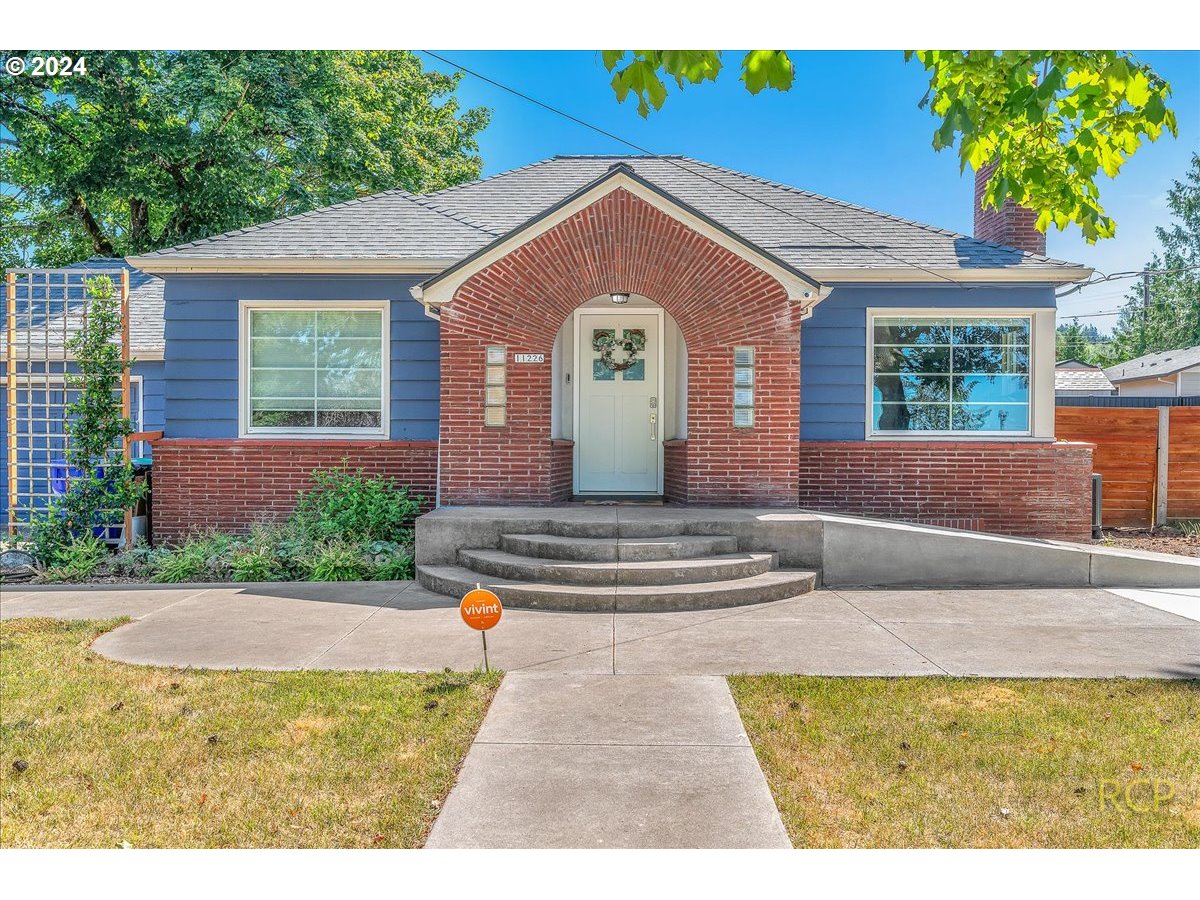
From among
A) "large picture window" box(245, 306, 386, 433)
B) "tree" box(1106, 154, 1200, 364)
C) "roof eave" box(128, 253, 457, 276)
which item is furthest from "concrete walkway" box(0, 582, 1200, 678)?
"tree" box(1106, 154, 1200, 364)

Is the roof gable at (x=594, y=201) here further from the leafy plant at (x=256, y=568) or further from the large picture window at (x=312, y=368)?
the leafy plant at (x=256, y=568)

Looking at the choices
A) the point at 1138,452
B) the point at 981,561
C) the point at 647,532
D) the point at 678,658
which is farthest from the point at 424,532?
the point at 1138,452

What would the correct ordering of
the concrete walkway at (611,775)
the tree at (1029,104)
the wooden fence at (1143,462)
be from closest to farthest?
1. the concrete walkway at (611,775)
2. the tree at (1029,104)
3. the wooden fence at (1143,462)

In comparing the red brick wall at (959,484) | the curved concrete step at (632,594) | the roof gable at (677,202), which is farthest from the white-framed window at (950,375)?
the curved concrete step at (632,594)

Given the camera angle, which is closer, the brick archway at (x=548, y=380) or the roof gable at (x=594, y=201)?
the roof gable at (x=594, y=201)

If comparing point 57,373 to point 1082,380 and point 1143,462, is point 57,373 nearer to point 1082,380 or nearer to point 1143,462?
point 1143,462

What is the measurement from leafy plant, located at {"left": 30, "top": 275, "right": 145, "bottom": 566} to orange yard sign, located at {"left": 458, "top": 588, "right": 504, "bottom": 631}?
580cm

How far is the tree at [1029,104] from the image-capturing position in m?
3.69

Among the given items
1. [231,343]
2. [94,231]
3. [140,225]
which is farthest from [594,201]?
[94,231]

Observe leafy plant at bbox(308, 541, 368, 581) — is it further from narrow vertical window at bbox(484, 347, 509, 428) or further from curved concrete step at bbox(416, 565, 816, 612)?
narrow vertical window at bbox(484, 347, 509, 428)

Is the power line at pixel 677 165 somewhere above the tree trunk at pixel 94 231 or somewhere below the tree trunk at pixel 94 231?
below

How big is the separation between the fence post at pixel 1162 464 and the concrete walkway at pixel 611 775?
8.94 m

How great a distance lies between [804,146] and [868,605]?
4.13 metres
